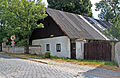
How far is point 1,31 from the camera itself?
103 feet

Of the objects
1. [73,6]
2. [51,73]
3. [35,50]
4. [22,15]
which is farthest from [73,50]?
[73,6]

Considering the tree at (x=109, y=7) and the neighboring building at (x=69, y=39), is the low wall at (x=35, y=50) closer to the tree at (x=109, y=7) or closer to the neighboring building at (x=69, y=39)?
the neighboring building at (x=69, y=39)

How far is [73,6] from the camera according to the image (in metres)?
36.1

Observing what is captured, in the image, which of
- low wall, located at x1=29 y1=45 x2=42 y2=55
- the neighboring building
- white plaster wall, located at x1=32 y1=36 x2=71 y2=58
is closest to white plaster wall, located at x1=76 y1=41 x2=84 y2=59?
the neighboring building

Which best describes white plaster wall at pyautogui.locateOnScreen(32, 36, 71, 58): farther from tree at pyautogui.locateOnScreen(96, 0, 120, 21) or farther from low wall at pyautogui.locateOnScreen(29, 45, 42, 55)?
tree at pyautogui.locateOnScreen(96, 0, 120, 21)

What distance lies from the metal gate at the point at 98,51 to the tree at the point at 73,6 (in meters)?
20.2

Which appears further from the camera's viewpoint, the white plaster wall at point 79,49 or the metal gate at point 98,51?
the white plaster wall at point 79,49

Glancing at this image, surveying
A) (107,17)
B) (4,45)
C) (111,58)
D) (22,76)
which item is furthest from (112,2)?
(22,76)

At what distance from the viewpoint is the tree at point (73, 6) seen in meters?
36.3

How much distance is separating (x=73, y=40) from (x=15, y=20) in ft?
30.0

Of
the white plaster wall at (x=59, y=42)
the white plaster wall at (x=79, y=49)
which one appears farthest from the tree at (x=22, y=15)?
the white plaster wall at (x=79, y=49)

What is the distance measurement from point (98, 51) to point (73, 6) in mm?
21186

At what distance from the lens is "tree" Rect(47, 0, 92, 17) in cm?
3631

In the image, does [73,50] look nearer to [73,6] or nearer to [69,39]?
[69,39]
